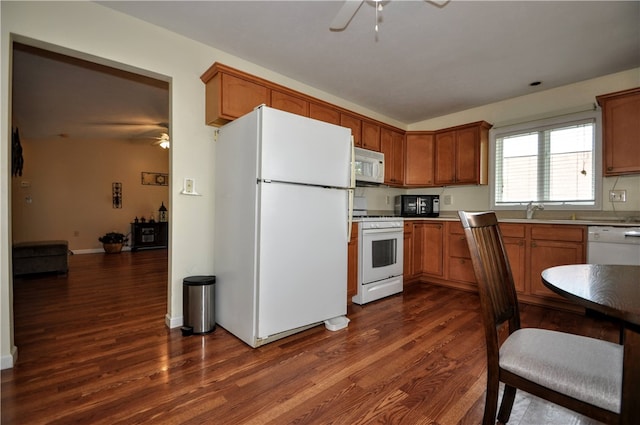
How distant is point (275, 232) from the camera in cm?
221

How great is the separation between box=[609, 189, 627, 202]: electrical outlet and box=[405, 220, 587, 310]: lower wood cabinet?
0.70 metres

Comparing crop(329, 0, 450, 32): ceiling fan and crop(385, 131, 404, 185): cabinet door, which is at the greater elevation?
crop(329, 0, 450, 32): ceiling fan

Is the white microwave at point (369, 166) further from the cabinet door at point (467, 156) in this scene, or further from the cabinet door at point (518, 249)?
the cabinet door at point (518, 249)

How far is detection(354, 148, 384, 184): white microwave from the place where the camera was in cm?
373

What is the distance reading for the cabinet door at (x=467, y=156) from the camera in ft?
13.0

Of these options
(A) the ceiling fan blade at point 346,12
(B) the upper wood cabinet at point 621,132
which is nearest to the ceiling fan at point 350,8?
(A) the ceiling fan blade at point 346,12

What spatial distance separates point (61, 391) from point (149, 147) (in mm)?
7327

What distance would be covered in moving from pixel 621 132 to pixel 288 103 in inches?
131

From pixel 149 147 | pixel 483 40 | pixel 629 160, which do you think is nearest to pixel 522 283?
pixel 629 160

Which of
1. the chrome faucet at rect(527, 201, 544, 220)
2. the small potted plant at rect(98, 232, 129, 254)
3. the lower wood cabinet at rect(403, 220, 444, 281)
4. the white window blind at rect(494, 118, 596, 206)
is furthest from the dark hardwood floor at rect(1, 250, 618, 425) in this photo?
the small potted plant at rect(98, 232, 129, 254)

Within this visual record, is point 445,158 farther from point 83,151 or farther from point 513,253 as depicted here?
point 83,151

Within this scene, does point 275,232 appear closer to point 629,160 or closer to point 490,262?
point 490,262

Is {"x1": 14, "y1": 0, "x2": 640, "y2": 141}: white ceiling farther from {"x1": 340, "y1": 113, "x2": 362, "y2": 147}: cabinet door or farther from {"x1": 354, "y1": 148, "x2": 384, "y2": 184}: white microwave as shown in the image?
{"x1": 354, "y1": 148, "x2": 384, "y2": 184}: white microwave

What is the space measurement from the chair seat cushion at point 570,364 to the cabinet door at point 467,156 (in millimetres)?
3137
